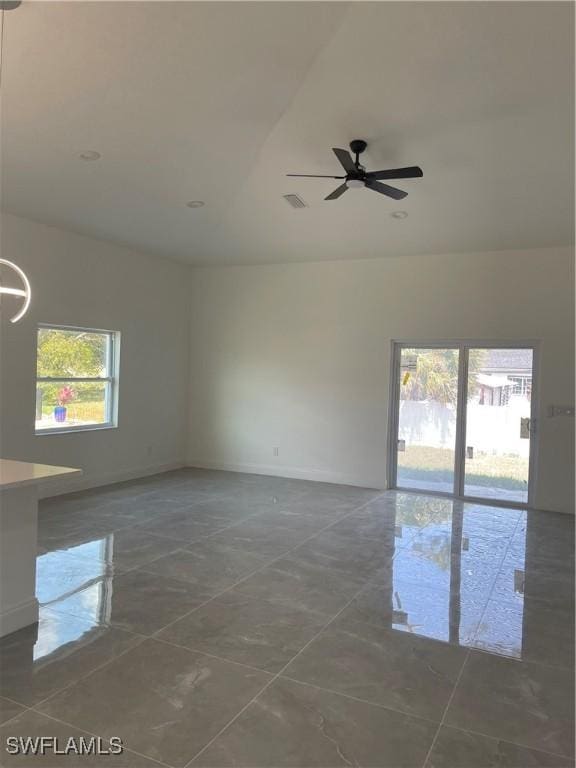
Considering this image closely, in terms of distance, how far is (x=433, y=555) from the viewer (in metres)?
4.51

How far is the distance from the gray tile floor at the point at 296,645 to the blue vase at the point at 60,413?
133cm

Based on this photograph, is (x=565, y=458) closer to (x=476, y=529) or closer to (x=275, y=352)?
(x=476, y=529)

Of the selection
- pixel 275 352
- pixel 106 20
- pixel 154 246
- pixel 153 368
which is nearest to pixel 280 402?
pixel 275 352

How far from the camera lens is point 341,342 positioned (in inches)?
289

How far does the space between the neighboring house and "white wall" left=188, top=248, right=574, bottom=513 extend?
209 mm

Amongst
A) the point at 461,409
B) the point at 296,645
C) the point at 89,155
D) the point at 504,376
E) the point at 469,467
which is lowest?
the point at 296,645

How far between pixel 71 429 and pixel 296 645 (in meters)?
4.37

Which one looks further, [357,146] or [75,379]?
[75,379]

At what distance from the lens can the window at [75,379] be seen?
605 centimetres

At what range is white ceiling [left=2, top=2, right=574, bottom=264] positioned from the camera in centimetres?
279

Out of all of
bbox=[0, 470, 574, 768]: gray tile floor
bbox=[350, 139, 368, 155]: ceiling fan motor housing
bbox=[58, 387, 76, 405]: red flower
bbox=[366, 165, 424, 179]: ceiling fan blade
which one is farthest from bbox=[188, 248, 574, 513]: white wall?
bbox=[366, 165, 424, 179]: ceiling fan blade

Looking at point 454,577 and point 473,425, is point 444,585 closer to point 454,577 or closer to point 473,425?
point 454,577

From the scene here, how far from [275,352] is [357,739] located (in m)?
5.89

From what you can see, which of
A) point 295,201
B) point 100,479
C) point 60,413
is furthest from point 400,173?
point 100,479
